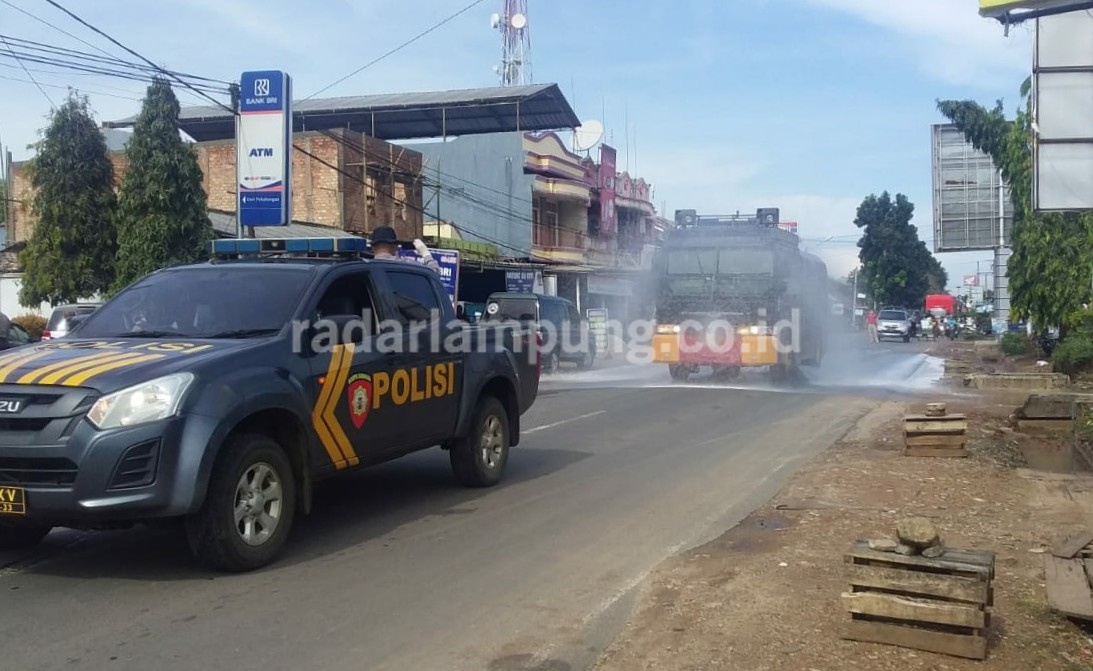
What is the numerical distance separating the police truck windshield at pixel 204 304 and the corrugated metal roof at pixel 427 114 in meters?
35.6

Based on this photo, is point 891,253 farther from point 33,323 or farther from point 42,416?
point 42,416

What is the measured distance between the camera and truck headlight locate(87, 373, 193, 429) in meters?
5.20

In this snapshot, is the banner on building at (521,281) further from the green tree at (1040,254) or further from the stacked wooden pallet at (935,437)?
the stacked wooden pallet at (935,437)

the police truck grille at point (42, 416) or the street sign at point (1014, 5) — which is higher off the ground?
the street sign at point (1014, 5)

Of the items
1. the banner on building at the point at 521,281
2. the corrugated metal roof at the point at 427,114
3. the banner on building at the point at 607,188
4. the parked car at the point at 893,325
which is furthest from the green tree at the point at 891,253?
the banner on building at the point at 521,281

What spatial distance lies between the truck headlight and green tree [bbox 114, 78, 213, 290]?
18329 mm

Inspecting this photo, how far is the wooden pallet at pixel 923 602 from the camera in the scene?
451cm

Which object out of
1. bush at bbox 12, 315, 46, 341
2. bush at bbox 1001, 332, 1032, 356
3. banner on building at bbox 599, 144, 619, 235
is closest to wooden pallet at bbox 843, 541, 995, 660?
bush at bbox 12, 315, 46, 341

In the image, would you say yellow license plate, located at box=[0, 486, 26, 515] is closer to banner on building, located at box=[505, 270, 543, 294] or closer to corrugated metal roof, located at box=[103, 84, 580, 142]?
banner on building, located at box=[505, 270, 543, 294]

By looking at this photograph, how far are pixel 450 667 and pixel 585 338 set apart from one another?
942 inches

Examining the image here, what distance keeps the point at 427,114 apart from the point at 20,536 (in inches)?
1525

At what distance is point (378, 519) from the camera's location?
290 inches

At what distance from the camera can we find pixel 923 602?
462cm

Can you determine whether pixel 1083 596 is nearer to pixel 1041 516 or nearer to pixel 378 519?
pixel 1041 516
